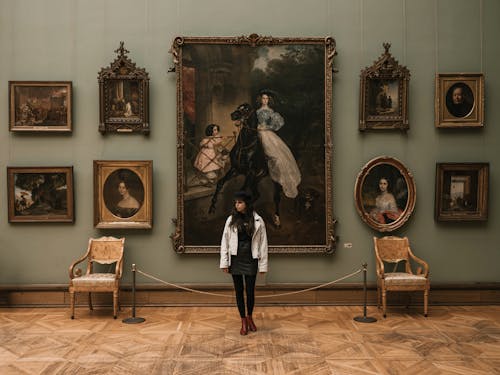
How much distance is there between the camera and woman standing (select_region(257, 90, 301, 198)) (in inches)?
437

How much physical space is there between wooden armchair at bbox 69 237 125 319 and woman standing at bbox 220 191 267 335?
2.36m

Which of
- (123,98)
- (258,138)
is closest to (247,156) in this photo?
(258,138)

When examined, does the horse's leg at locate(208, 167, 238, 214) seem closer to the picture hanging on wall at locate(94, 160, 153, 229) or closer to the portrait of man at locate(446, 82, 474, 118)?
the picture hanging on wall at locate(94, 160, 153, 229)

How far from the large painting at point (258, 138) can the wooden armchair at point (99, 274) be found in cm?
121

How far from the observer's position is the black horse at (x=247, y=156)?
11.1m

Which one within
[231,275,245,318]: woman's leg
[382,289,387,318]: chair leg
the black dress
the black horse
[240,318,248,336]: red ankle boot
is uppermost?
the black horse

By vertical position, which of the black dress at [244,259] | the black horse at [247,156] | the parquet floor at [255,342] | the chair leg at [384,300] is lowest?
the parquet floor at [255,342]

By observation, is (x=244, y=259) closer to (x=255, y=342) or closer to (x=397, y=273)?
(x=255, y=342)

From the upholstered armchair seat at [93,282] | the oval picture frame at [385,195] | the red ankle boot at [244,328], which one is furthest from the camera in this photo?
the oval picture frame at [385,195]

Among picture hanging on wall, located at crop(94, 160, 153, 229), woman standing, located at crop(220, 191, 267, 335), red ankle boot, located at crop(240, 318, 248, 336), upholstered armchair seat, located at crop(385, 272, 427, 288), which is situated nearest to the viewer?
red ankle boot, located at crop(240, 318, 248, 336)

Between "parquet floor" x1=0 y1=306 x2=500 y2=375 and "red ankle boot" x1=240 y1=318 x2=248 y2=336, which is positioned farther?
"red ankle boot" x1=240 y1=318 x2=248 y2=336

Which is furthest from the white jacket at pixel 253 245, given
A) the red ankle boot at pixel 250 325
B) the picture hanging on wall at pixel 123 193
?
the picture hanging on wall at pixel 123 193

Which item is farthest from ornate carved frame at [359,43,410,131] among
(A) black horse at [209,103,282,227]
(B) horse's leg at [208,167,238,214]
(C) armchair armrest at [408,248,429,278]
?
(B) horse's leg at [208,167,238,214]

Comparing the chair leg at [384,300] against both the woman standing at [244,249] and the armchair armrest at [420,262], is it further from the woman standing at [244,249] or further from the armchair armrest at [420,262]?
the woman standing at [244,249]
